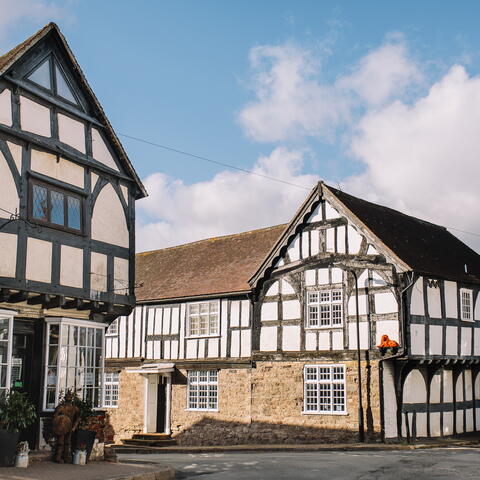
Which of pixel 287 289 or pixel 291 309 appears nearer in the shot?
pixel 291 309

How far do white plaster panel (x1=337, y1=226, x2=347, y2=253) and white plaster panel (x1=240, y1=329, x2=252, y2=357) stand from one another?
15.3 ft

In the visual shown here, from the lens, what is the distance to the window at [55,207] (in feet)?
45.3

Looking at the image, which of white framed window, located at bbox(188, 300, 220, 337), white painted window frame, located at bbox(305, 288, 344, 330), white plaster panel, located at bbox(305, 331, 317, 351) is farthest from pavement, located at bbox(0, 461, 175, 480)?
white framed window, located at bbox(188, 300, 220, 337)

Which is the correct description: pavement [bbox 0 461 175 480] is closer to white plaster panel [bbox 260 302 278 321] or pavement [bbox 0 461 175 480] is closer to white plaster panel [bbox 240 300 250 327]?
white plaster panel [bbox 260 302 278 321]

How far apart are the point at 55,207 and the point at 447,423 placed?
49.7ft

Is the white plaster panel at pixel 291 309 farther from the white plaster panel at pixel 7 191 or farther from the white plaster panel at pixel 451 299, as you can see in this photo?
the white plaster panel at pixel 7 191

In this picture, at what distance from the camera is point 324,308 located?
22.9m

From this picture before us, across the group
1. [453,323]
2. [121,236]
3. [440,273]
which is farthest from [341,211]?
[121,236]

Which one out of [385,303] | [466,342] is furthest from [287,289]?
[466,342]

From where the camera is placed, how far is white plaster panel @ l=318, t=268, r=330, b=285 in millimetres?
22906

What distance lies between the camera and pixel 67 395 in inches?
516

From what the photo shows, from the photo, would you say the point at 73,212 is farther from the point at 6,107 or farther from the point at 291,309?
the point at 291,309

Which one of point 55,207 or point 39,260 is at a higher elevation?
point 55,207

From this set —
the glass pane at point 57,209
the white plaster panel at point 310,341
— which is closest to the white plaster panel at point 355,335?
the white plaster panel at point 310,341
